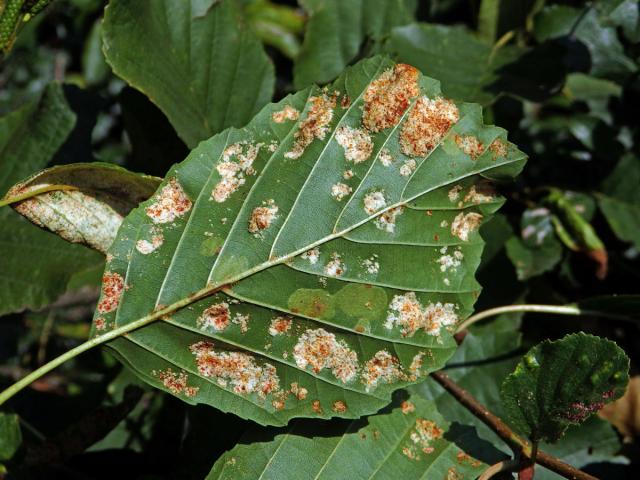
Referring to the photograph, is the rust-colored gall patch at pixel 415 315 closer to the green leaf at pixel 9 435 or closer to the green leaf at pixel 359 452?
the green leaf at pixel 359 452

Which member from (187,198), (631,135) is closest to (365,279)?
(187,198)

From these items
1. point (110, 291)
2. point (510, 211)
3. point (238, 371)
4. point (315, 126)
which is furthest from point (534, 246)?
point (110, 291)

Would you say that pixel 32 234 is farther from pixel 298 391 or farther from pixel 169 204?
pixel 298 391

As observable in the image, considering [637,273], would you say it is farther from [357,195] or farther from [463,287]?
[357,195]

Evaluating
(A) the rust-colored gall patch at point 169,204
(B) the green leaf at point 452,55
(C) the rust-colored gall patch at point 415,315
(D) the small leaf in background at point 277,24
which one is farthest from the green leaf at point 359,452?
(D) the small leaf in background at point 277,24

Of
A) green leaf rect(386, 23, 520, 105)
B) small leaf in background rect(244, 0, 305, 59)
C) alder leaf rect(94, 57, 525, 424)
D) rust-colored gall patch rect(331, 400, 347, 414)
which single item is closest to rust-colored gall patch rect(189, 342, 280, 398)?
alder leaf rect(94, 57, 525, 424)

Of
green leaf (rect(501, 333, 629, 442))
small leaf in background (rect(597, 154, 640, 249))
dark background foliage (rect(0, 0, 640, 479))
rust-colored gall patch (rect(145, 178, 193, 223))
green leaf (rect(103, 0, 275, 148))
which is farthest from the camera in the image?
small leaf in background (rect(597, 154, 640, 249))

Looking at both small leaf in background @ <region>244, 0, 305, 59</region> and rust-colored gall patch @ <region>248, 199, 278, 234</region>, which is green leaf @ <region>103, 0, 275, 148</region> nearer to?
rust-colored gall patch @ <region>248, 199, 278, 234</region>
